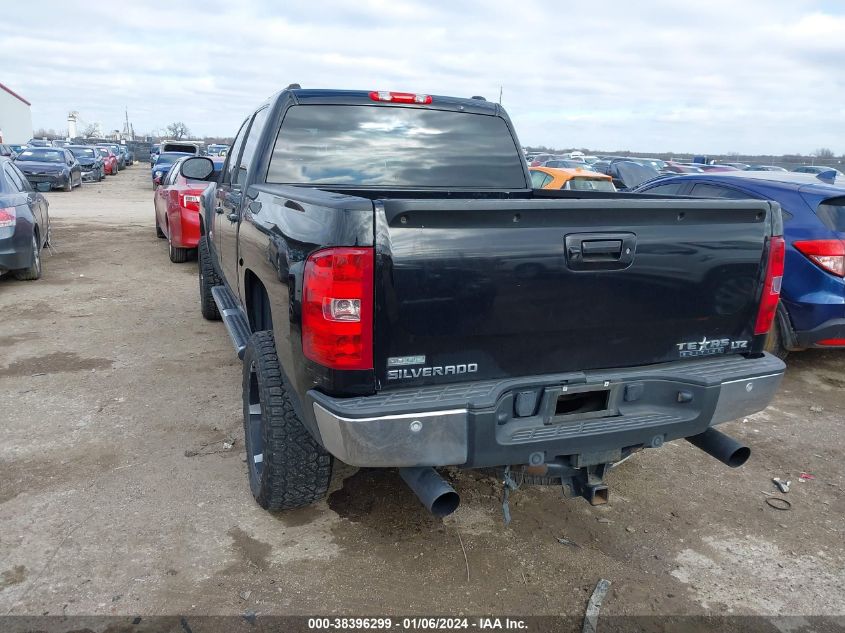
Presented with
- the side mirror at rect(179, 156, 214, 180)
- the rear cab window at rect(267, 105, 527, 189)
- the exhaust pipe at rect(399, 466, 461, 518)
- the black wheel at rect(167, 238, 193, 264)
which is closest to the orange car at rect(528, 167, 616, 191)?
the black wheel at rect(167, 238, 193, 264)

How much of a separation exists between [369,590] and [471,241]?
1558mm

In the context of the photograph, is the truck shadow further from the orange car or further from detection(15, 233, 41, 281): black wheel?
the orange car

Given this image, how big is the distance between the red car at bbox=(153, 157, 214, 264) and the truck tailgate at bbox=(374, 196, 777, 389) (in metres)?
6.94

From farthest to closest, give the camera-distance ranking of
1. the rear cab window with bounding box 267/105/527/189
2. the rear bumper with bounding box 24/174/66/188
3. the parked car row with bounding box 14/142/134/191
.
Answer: the rear bumper with bounding box 24/174/66/188, the parked car row with bounding box 14/142/134/191, the rear cab window with bounding box 267/105/527/189

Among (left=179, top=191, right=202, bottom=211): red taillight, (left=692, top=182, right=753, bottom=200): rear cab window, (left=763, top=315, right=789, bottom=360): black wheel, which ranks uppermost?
(left=692, top=182, right=753, bottom=200): rear cab window

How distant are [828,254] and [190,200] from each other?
7.40 meters

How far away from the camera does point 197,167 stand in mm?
5215

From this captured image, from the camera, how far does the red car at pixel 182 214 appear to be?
8.93 m

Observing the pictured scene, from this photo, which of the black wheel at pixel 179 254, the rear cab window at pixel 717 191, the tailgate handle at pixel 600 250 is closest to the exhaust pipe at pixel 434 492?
the tailgate handle at pixel 600 250

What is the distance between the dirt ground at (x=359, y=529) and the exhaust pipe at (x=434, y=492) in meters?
0.54

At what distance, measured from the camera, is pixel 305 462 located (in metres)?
3.08

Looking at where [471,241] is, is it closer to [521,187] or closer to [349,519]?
[349,519]

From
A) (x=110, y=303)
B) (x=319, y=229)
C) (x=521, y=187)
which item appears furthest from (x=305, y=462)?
(x=110, y=303)

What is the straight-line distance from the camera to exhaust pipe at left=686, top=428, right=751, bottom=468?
2994mm
